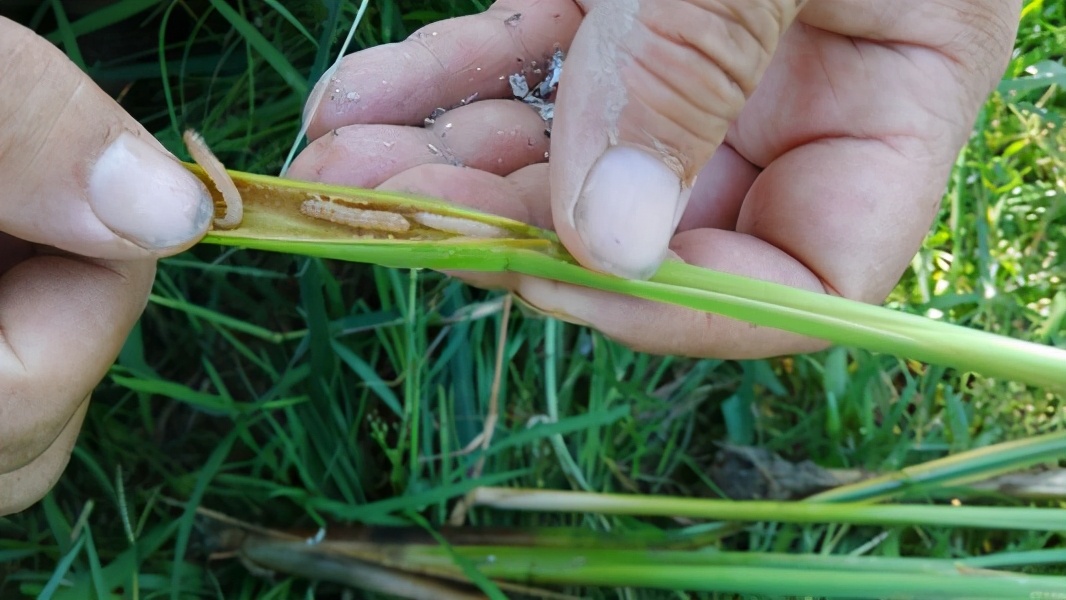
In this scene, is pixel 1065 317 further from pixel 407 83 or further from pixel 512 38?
pixel 407 83

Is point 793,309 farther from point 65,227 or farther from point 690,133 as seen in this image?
point 65,227

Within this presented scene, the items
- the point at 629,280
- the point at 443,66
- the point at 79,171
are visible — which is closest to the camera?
the point at 79,171

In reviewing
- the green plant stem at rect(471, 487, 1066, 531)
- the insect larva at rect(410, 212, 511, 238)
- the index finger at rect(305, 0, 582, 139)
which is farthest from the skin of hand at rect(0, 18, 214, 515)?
the green plant stem at rect(471, 487, 1066, 531)

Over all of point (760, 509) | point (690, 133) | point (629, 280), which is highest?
point (690, 133)

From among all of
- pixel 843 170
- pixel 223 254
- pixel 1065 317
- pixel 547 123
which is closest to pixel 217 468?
pixel 223 254

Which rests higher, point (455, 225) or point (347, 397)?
point (455, 225)

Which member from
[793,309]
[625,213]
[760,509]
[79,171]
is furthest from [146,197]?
[760,509]

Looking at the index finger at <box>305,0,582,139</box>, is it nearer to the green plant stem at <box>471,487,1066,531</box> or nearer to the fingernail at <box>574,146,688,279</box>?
the fingernail at <box>574,146,688,279</box>
